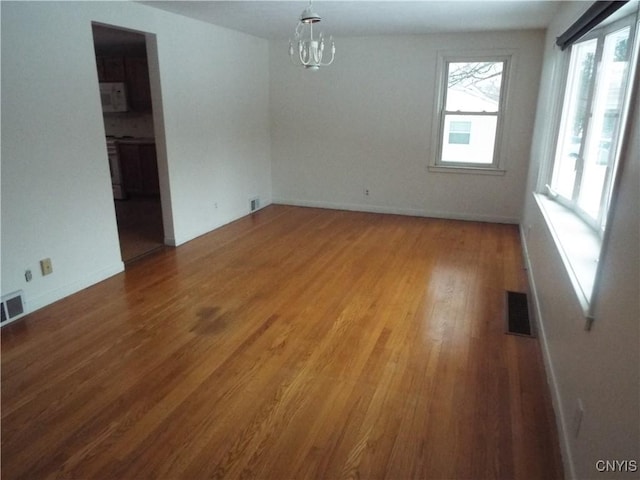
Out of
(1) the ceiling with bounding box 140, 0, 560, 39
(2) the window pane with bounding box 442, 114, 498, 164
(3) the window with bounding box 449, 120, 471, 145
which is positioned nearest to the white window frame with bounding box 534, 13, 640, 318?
(1) the ceiling with bounding box 140, 0, 560, 39

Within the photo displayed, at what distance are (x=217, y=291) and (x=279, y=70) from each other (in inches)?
157

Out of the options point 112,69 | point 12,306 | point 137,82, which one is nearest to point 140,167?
point 137,82

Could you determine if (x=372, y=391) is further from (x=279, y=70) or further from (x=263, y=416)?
(x=279, y=70)

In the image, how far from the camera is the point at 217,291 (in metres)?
3.63

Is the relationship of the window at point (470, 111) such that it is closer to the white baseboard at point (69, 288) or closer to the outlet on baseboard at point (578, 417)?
the white baseboard at point (69, 288)

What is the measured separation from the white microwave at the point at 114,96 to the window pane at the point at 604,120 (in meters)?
6.50

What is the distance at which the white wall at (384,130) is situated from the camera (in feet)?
18.1

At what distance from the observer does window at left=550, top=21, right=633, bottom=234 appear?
2.38 meters

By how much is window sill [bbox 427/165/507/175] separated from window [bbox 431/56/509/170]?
2 centimetres

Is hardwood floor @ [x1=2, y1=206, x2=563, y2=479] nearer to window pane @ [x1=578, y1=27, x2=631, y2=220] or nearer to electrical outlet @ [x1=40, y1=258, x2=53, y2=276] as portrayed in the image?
electrical outlet @ [x1=40, y1=258, x2=53, y2=276]

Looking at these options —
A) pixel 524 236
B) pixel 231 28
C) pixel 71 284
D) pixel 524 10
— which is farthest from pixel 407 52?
pixel 71 284

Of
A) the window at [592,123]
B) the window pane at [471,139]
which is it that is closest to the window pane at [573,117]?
the window at [592,123]

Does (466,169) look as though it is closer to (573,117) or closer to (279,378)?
(573,117)

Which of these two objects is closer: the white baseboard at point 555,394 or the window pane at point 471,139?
the white baseboard at point 555,394
